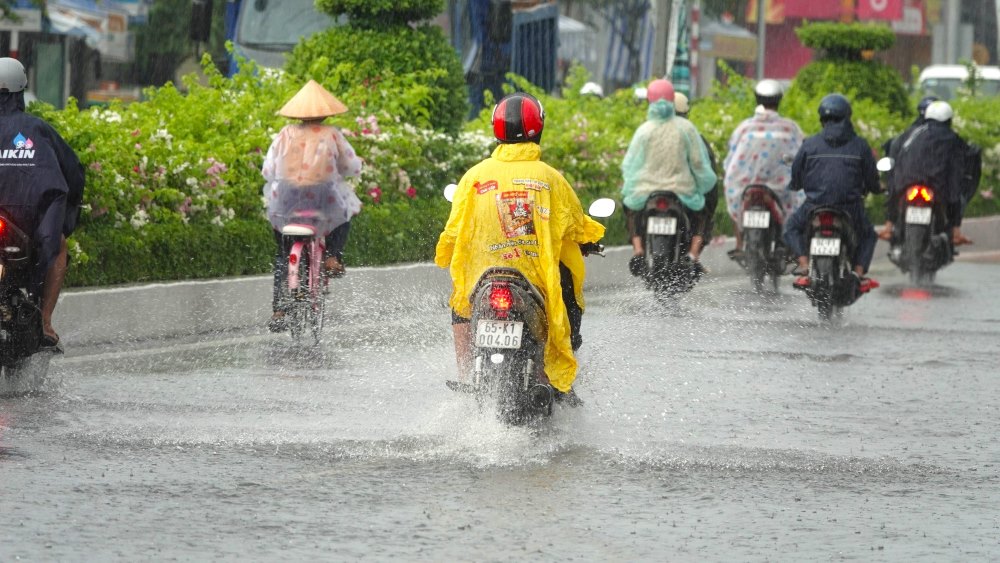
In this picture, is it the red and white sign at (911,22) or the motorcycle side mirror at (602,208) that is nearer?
the motorcycle side mirror at (602,208)

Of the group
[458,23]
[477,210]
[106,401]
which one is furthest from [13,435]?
[458,23]

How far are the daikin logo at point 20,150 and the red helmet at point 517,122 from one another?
8.50 ft

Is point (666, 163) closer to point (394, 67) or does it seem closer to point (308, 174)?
point (394, 67)

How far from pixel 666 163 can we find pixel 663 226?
0.57 meters

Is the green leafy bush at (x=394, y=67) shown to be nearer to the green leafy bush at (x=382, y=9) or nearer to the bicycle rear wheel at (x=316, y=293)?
the green leafy bush at (x=382, y=9)

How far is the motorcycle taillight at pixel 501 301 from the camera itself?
353 inches

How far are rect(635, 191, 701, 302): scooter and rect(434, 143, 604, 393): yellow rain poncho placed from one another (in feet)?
23.1

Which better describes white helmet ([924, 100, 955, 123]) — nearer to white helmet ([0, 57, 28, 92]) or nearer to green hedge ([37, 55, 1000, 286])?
green hedge ([37, 55, 1000, 286])

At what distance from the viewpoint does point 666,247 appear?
16.5m

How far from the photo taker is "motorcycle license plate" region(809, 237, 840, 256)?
605 inches

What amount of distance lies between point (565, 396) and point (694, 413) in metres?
0.98

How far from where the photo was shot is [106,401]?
10242 millimetres

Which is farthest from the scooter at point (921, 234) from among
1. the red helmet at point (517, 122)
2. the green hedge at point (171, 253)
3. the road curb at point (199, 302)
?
the red helmet at point (517, 122)

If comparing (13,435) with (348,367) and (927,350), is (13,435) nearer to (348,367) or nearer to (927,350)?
(348,367)
